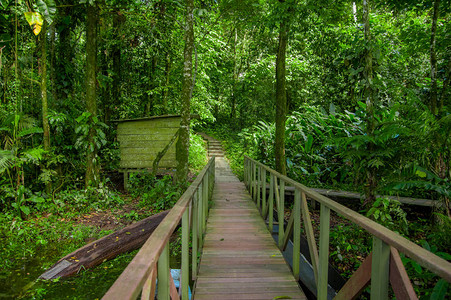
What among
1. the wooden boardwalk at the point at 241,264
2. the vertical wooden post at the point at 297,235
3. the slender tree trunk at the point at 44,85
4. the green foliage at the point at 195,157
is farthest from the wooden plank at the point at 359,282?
the green foliage at the point at 195,157

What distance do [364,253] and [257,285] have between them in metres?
2.59

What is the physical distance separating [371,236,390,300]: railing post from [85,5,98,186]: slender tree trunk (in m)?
6.47

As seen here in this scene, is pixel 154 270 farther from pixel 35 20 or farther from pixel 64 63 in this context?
pixel 64 63

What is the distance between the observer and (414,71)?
8.99m

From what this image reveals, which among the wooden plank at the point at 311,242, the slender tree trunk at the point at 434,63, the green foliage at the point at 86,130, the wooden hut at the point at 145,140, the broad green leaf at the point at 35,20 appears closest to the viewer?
the wooden plank at the point at 311,242

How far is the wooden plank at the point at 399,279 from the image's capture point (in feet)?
3.98

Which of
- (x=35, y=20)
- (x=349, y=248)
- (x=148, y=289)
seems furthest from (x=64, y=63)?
(x=349, y=248)

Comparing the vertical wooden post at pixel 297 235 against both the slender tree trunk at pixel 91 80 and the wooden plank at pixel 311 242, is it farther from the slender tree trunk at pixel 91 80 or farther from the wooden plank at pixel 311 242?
the slender tree trunk at pixel 91 80

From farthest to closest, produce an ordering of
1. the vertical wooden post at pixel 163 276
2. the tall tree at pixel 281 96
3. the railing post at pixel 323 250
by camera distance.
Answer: the tall tree at pixel 281 96 < the railing post at pixel 323 250 < the vertical wooden post at pixel 163 276

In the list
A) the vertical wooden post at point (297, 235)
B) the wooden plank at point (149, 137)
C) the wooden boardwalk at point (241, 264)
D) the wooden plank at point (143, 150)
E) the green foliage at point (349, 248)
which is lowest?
the green foliage at point (349, 248)

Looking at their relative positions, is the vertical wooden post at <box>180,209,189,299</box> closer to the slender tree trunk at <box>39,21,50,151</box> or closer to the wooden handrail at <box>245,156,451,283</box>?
the wooden handrail at <box>245,156,451,283</box>

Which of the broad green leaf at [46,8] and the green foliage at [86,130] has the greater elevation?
the broad green leaf at [46,8]

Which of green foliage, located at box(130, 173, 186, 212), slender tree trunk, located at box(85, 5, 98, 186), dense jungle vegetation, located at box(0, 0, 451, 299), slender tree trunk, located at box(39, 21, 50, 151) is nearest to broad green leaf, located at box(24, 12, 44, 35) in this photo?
dense jungle vegetation, located at box(0, 0, 451, 299)

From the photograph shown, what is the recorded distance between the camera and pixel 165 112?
11.7 meters
